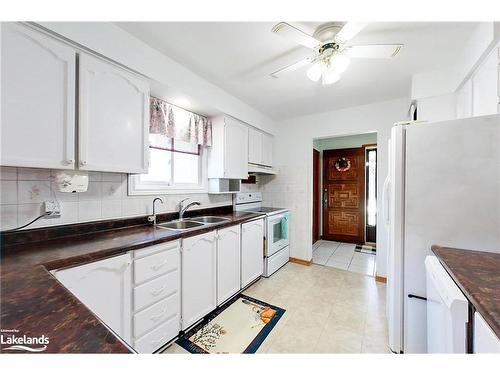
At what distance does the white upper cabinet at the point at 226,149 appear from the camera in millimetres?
2521

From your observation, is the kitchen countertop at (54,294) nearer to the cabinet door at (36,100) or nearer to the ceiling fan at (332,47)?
the cabinet door at (36,100)

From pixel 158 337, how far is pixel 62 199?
1.18 metres

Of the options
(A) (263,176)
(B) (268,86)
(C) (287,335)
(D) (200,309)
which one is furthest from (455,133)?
(A) (263,176)

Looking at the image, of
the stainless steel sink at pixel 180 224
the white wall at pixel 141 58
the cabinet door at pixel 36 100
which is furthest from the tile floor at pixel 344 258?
the cabinet door at pixel 36 100

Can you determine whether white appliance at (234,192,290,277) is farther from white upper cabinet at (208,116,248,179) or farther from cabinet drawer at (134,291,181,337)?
cabinet drawer at (134,291,181,337)

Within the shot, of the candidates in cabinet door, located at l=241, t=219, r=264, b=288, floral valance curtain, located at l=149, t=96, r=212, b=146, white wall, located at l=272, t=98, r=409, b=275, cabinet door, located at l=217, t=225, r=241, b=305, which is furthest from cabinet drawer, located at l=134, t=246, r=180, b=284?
white wall, located at l=272, t=98, r=409, b=275

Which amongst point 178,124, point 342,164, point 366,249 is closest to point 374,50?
point 178,124

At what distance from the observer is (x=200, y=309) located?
178 cm

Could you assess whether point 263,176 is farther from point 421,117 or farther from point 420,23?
point 420,23

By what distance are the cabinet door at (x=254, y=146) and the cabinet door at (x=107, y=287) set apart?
2.11 metres

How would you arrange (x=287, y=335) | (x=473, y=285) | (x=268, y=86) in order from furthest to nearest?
(x=268, y=86) → (x=287, y=335) → (x=473, y=285)

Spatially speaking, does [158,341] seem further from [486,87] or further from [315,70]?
[486,87]

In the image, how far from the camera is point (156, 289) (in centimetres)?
142

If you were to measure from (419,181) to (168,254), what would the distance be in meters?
1.82
